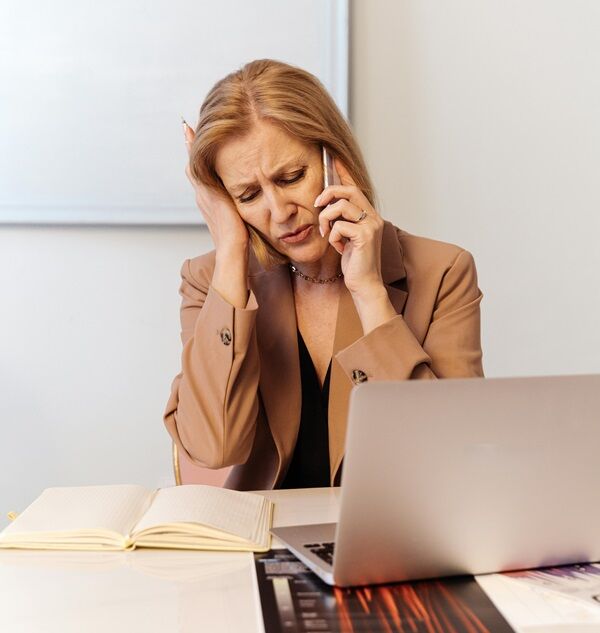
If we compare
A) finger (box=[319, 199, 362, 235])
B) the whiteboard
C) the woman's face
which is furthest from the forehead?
the whiteboard

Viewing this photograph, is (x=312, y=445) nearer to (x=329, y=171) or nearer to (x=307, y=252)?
(x=307, y=252)

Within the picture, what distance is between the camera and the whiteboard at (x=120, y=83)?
7.82 ft

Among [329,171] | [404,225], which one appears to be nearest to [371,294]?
[329,171]

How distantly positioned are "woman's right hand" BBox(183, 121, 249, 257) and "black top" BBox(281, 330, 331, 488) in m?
0.30

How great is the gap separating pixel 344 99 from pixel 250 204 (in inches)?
31.5

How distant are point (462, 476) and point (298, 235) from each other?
91cm

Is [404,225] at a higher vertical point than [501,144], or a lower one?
lower

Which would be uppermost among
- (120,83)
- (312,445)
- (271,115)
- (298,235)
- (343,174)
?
(120,83)

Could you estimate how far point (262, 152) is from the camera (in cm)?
166

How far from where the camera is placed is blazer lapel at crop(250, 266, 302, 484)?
167 cm

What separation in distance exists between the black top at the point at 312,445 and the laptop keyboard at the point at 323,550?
0.65 metres

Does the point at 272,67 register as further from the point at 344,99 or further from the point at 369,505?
the point at 369,505

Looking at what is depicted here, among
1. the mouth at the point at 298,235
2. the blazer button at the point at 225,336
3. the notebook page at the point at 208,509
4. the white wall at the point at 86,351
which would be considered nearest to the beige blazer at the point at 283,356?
the blazer button at the point at 225,336

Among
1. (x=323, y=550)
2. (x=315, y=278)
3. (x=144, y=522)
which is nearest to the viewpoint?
(x=323, y=550)
